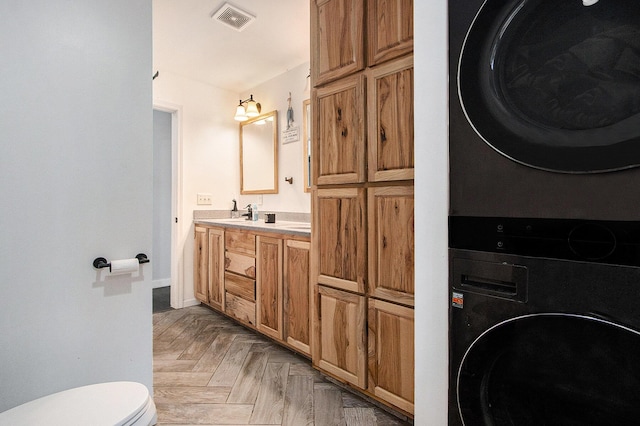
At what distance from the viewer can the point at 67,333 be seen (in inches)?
46.6

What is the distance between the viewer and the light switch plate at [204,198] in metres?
3.47

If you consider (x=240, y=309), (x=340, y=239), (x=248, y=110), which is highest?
(x=248, y=110)

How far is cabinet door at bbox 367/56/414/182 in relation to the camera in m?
1.49

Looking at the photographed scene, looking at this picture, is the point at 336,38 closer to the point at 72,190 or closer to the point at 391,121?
the point at 391,121

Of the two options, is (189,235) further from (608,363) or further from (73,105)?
(608,363)

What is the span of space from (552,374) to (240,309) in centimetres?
239

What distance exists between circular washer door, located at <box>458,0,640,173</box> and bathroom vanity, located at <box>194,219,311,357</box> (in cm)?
146

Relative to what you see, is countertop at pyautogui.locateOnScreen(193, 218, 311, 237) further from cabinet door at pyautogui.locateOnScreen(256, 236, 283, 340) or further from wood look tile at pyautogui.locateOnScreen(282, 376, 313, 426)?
wood look tile at pyautogui.locateOnScreen(282, 376, 313, 426)

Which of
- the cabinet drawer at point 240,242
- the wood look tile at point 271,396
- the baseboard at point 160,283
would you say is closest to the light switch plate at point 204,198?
the cabinet drawer at point 240,242

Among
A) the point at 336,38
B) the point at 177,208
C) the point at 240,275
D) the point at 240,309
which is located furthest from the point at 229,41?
the point at 240,309

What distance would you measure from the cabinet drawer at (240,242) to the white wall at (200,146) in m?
0.77

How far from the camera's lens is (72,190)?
1184 mm

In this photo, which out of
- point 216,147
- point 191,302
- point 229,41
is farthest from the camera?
point 216,147

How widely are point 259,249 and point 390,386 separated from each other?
1366mm
